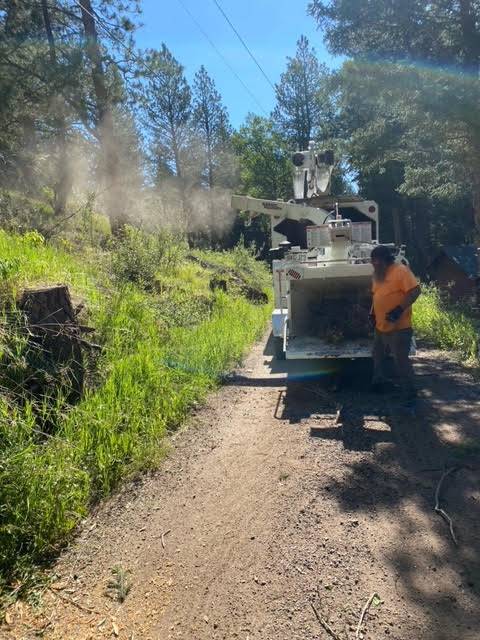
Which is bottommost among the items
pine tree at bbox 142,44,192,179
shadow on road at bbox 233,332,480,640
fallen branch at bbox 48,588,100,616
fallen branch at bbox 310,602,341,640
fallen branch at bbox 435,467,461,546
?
fallen branch at bbox 48,588,100,616

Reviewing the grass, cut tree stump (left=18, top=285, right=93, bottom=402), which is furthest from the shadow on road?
cut tree stump (left=18, top=285, right=93, bottom=402)

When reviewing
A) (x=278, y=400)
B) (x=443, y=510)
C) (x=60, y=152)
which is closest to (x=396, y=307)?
(x=278, y=400)

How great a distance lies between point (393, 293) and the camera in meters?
5.12

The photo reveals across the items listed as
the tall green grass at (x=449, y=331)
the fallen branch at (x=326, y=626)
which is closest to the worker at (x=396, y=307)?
the tall green grass at (x=449, y=331)

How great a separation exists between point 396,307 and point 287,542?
10.0 ft

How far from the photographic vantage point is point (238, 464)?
159 inches

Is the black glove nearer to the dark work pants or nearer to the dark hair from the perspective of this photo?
the dark work pants

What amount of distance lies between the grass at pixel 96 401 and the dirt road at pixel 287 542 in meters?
0.24

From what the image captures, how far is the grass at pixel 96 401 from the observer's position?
9.65 feet

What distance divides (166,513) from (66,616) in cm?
99

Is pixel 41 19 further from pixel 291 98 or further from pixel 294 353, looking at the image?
pixel 291 98

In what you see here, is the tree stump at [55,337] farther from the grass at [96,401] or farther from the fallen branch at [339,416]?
the fallen branch at [339,416]

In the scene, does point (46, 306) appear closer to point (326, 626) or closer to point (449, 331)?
A: point (326, 626)

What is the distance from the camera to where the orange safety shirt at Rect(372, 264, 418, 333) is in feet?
16.6
